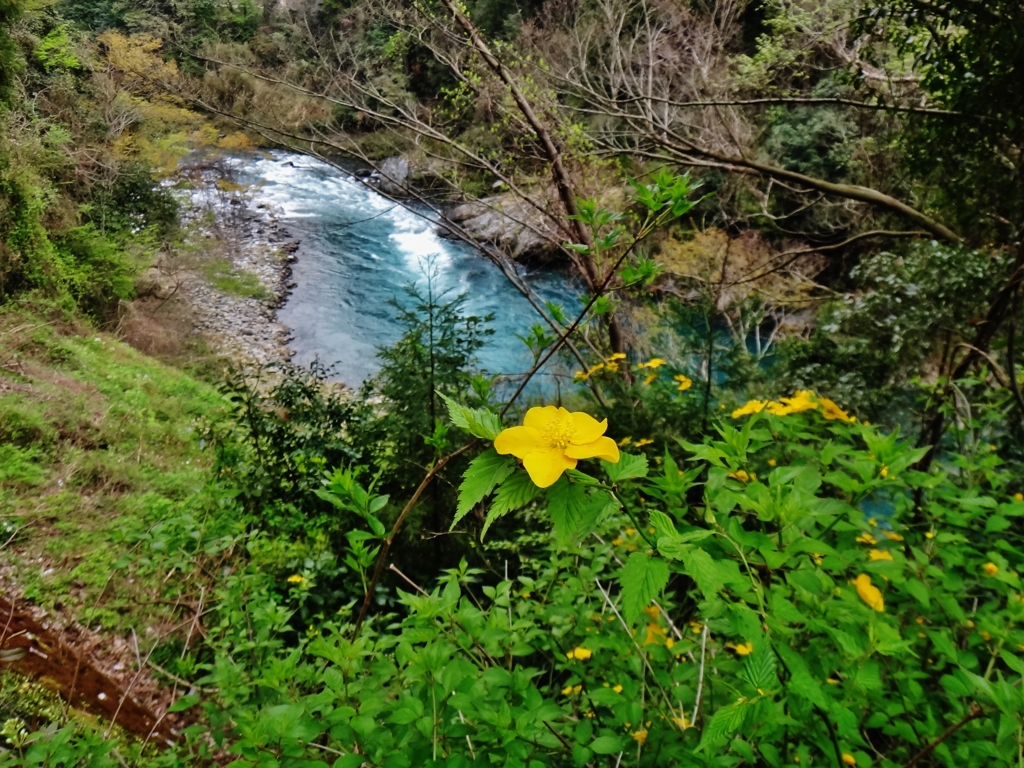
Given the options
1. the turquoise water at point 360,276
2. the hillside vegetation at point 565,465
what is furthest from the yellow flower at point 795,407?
the turquoise water at point 360,276

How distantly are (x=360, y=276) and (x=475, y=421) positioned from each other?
1105cm

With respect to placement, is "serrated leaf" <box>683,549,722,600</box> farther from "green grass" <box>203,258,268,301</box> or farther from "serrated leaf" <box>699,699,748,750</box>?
"green grass" <box>203,258,268,301</box>

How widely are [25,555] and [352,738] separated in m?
3.70

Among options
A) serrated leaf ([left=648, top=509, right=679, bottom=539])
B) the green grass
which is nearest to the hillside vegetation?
serrated leaf ([left=648, top=509, right=679, bottom=539])

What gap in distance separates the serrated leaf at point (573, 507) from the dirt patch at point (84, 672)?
188cm

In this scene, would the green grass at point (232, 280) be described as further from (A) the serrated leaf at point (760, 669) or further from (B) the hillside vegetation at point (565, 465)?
(A) the serrated leaf at point (760, 669)

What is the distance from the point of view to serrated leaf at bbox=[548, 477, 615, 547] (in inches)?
23.4

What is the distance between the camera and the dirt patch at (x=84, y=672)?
6.72 ft

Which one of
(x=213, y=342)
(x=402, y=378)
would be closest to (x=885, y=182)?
(x=402, y=378)

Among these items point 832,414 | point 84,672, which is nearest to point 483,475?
point 832,414

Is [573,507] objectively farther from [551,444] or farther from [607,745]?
[607,745]

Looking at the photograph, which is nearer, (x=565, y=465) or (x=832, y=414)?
(x=565, y=465)

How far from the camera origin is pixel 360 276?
36.2 feet

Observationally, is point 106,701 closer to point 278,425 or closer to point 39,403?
point 278,425
